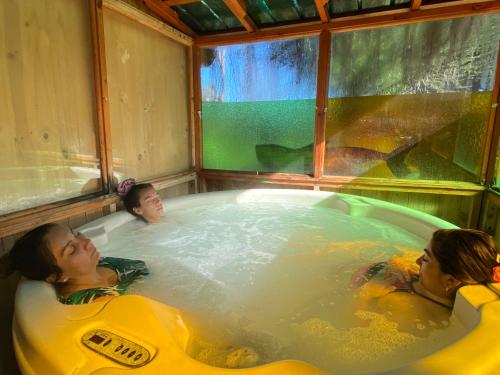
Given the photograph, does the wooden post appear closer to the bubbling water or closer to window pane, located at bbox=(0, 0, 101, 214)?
the bubbling water

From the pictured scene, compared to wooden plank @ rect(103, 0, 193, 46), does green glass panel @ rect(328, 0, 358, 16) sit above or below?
above

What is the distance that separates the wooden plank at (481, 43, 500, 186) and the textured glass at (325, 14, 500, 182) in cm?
4

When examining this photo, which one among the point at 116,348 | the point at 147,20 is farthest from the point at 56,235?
the point at 147,20

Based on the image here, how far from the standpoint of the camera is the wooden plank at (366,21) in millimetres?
2314

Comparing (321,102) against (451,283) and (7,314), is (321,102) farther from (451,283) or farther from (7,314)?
(7,314)

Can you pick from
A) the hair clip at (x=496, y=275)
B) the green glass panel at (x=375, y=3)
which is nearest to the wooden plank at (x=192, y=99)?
the green glass panel at (x=375, y=3)

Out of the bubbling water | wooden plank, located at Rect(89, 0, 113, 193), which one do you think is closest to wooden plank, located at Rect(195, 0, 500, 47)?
wooden plank, located at Rect(89, 0, 113, 193)

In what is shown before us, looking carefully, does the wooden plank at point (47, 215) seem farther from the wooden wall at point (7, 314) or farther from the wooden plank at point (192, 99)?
the wooden plank at point (192, 99)

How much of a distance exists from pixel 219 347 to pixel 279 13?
2720 millimetres

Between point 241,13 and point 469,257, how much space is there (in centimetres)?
243

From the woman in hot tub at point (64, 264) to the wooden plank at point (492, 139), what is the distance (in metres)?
2.81

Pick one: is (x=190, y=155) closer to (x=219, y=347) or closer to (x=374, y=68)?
(x=374, y=68)

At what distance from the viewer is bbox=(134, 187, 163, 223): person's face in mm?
2092

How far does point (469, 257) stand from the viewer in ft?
3.61
